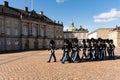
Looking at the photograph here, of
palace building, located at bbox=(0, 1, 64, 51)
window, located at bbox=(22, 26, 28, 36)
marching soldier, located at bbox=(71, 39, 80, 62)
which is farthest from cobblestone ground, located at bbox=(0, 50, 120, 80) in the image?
window, located at bbox=(22, 26, 28, 36)

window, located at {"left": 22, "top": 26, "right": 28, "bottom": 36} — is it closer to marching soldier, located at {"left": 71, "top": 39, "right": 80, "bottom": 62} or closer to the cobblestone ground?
marching soldier, located at {"left": 71, "top": 39, "right": 80, "bottom": 62}

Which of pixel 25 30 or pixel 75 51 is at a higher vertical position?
pixel 25 30

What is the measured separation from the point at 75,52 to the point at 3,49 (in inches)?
1095

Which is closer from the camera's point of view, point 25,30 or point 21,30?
point 21,30

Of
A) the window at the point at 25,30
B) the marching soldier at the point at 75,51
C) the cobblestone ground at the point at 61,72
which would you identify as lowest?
the cobblestone ground at the point at 61,72

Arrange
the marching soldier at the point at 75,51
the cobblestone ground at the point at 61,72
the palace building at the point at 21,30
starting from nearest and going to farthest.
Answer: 1. the cobblestone ground at the point at 61,72
2. the marching soldier at the point at 75,51
3. the palace building at the point at 21,30

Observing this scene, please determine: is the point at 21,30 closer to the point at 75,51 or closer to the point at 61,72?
the point at 75,51

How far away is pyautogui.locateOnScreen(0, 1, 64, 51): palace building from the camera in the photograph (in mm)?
39781

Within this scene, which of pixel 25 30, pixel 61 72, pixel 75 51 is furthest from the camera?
pixel 25 30

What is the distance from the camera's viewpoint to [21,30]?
44.8 metres

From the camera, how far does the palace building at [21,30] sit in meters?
39.8

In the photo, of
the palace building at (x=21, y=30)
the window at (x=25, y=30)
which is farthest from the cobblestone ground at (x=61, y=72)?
the window at (x=25, y=30)

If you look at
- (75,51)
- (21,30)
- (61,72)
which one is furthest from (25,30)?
(61,72)

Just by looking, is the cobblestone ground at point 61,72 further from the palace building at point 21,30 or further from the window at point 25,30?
the window at point 25,30
